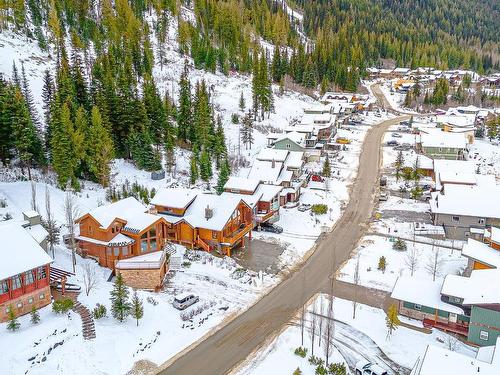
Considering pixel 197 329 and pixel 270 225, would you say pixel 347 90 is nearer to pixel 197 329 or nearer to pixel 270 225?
pixel 270 225

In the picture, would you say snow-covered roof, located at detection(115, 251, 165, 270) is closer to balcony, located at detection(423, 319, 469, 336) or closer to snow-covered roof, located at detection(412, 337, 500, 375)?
snow-covered roof, located at detection(412, 337, 500, 375)

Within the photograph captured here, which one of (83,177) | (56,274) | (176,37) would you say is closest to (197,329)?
(56,274)

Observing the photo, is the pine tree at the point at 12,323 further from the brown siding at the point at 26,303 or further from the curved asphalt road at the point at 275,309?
the curved asphalt road at the point at 275,309

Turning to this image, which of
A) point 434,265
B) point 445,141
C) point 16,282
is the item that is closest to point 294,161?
point 434,265

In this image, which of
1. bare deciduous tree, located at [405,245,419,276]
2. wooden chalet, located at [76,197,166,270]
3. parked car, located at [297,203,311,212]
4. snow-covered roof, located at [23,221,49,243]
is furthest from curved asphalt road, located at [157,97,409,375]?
snow-covered roof, located at [23,221,49,243]

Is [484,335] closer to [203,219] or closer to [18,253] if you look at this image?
[203,219]

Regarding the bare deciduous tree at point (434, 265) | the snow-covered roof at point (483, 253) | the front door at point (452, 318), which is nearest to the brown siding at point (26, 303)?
the front door at point (452, 318)
